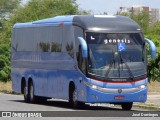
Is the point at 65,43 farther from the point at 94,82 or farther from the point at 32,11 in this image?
the point at 32,11

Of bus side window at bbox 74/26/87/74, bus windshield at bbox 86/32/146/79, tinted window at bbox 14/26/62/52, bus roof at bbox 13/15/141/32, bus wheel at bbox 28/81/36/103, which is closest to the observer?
bus windshield at bbox 86/32/146/79

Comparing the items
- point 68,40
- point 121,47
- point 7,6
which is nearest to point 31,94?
point 68,40

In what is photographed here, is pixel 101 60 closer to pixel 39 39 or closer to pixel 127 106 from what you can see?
pixel 127 106

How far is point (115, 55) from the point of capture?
2642cm

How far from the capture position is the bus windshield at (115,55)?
26266mm

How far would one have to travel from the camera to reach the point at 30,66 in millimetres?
33031

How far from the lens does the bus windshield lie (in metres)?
26.3

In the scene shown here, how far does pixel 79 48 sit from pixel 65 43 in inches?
74.4

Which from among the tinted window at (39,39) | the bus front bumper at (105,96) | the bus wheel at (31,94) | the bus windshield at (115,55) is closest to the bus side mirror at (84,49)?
the bus windshield at (115,55)

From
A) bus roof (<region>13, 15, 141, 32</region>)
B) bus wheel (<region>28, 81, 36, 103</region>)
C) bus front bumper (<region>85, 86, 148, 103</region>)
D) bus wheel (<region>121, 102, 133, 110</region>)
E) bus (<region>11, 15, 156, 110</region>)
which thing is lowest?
bus wheel (<region>28, 81, 36, 103</region>)

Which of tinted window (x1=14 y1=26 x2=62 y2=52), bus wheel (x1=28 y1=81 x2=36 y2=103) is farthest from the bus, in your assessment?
bus wheel (x1=28 y1=81 x2=36 y2=103)

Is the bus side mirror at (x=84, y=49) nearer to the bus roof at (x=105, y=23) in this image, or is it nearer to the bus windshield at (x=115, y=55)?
the bus windshield at (x=115, y=55)

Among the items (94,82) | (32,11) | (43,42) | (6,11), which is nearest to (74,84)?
(94,82)

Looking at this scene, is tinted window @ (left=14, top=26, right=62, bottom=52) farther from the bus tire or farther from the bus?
the bus tire
